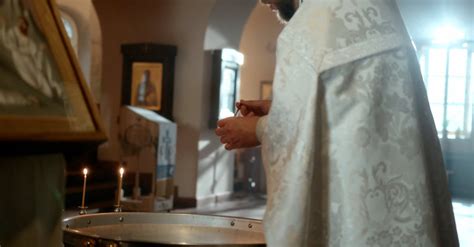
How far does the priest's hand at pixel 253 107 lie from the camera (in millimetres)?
1843

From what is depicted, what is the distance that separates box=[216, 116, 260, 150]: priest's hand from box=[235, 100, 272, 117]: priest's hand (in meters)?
0.14

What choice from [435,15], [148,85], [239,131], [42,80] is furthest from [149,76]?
[42,80]

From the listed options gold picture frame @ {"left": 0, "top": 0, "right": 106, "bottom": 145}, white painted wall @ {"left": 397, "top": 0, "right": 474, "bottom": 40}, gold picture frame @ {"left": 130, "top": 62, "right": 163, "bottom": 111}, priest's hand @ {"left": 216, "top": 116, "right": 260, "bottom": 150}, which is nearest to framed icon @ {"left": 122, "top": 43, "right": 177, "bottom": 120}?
gold picture frame @ {"left": 130, "top": 62, "right": 163, "bottom": 111}

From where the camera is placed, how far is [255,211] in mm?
9680

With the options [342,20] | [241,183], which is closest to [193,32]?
[241,183]

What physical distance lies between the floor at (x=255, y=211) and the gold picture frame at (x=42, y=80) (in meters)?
6.67

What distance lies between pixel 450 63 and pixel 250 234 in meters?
13.8

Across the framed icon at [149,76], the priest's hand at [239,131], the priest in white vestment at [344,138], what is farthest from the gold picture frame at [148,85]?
the priest in white vestment at [344,138]

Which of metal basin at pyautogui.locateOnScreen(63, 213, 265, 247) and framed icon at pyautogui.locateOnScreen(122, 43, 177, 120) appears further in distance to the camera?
framed icon at pyautogui.locateOnScreen(122, 43, 177, 120)

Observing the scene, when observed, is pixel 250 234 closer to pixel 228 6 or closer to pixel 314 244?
pixel 314 244

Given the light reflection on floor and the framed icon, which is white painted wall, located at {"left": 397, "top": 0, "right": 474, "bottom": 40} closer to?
the light reflection on floor

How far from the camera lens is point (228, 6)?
9.94 meters

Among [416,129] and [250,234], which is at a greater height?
[416,129]

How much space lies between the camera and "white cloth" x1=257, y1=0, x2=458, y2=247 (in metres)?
1.49
